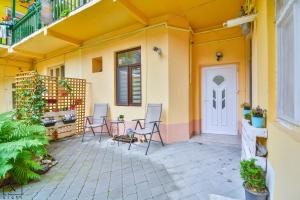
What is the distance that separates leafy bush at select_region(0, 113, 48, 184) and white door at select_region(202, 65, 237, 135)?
3.92 m

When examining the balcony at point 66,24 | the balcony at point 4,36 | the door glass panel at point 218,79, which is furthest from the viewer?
the balcony at point 4,36

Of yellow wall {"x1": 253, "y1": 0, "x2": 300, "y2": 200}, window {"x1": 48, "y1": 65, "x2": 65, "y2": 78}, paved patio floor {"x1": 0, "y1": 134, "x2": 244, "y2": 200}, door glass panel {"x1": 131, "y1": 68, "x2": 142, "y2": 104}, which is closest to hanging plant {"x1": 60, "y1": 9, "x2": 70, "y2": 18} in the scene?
door glass panel {"x1": 131, "y1": 68, "x2": 142, "y2": 104}

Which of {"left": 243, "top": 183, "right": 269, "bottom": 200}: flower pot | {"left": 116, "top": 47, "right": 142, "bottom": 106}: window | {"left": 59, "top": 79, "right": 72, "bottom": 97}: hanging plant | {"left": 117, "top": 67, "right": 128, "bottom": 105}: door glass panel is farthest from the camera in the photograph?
{"left": 117, "top": 67, "right": 128, "bottom": 105}: door glass panel

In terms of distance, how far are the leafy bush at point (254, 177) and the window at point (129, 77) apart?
3362 millimetres

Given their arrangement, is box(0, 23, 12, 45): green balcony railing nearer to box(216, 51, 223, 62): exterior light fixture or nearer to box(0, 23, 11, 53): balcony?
box(0, 23, 11, 53): balcony

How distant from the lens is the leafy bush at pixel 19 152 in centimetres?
227

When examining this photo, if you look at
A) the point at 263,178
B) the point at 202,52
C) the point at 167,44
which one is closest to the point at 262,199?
the point at 263,178

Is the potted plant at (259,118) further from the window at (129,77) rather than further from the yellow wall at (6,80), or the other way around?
the yellow wall at (6,80)

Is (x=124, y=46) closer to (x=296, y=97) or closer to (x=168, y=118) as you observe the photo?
(x=168, y=118)

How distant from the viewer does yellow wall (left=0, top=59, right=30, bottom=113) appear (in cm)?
799

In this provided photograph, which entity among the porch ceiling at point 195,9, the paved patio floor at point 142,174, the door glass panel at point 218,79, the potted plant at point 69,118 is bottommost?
the paved patio floor at point 142,174

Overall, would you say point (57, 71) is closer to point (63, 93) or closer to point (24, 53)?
point (24, 53)

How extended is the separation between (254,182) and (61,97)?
16.2 feet

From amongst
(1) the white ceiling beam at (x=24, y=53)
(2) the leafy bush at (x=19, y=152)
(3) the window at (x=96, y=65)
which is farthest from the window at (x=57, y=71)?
(2) the leafy bush at (x=19, y=152)
